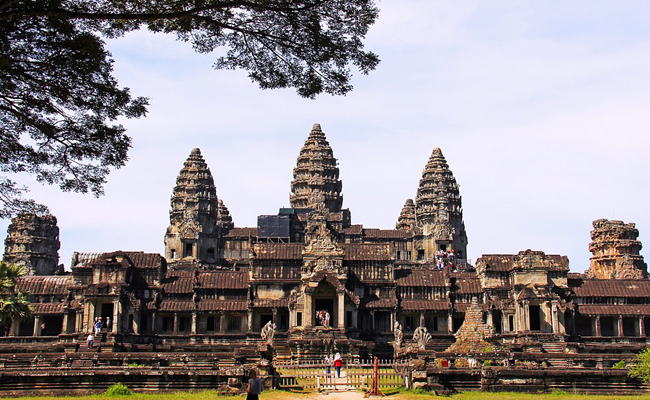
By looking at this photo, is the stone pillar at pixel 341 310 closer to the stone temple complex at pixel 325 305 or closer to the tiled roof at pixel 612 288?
the stone temple complex at pixel 325 305

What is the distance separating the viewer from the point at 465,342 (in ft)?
134

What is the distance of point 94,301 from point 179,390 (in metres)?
29.7

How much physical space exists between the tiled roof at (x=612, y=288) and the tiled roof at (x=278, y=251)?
22505 millimetres

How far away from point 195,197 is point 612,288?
54.7 meters

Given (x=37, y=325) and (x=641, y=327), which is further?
(x=37, y=325)

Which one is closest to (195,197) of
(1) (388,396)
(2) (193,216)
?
(2) (193,216)

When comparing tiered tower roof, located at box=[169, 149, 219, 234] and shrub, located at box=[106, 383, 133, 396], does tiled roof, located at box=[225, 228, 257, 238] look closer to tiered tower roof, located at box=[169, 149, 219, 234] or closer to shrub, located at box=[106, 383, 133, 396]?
tiered tower roof, located at box=[169, 149, 219, 234]

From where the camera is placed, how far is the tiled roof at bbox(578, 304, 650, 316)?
2233 inches

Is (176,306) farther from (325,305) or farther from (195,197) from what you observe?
(195,197)

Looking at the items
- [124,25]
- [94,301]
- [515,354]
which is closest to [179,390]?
[124,25]

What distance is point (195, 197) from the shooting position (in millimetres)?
94875

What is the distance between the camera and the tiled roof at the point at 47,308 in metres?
57.4

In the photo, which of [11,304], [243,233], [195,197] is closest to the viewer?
[11,304]

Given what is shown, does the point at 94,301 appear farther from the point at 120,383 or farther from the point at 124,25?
the point at 124,25
